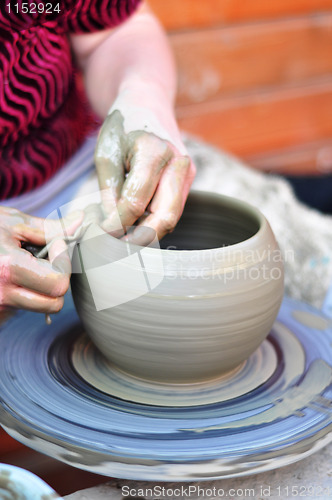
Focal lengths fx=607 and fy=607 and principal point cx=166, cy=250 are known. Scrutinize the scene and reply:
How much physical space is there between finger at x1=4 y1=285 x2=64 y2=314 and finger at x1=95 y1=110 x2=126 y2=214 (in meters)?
0.15

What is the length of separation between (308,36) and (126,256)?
177 centimetres

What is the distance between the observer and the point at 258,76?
217cm

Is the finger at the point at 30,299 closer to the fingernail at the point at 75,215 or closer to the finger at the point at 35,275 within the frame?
the finger at the point at 35,275

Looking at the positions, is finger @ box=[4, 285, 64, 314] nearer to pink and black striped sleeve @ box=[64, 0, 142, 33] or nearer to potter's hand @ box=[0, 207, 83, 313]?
potter's hand @ box=[0, 207, 83, 313]

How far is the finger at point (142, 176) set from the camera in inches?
31.4

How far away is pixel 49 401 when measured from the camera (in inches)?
28.6

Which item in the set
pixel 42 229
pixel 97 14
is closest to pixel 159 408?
pixel 42 229

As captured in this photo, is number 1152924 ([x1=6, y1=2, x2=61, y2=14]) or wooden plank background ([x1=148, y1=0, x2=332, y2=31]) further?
wooden plank background ([x1=148, y1=0, x2=332, y2=31])

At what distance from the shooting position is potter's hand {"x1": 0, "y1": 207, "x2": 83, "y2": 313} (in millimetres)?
724

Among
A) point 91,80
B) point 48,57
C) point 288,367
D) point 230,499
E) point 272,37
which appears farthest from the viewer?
point 272,37

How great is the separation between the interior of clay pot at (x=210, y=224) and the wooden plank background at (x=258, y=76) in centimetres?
106

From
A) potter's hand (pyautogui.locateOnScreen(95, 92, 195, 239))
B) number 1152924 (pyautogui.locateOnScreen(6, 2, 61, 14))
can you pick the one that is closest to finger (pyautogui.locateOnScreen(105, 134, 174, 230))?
potter's hand (pyautogui.locateOnScreen(95, 92, 195, 239))

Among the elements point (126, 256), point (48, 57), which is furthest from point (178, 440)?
point (48, 57)

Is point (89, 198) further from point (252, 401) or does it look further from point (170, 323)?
point (252, 401)
